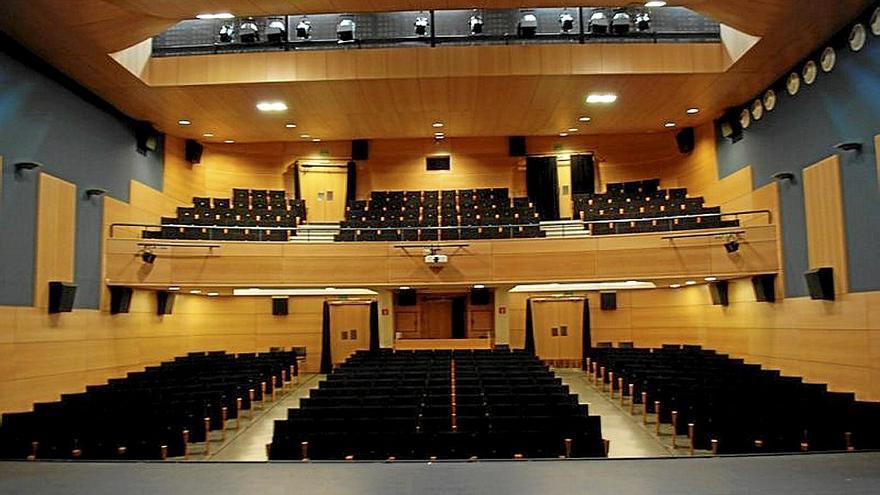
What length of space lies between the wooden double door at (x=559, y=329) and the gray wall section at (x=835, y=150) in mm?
5319

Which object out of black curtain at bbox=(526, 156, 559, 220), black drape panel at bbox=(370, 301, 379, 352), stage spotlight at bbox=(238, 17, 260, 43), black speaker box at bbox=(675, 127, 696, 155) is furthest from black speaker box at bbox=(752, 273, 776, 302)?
stage spotlight at bbox=(238, 17, 260, 43)

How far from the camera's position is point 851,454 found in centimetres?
509

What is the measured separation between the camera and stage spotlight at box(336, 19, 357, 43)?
10.9m

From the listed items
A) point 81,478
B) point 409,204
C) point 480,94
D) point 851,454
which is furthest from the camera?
point 409,204

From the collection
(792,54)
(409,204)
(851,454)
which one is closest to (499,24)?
(792,54)

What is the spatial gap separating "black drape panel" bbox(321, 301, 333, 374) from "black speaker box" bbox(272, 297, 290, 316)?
930mm

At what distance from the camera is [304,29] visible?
11.1m

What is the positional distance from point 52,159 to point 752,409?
1003 cm

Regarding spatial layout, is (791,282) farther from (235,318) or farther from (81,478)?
(235,318)

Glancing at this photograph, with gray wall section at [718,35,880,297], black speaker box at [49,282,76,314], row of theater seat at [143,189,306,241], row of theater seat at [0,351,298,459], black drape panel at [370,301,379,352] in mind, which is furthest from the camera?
black drape panel at [370,301,379,352]

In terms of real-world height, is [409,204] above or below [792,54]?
below

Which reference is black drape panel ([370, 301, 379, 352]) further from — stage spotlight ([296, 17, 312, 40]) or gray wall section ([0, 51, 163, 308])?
stage spotlight ([296, 17, 312, 40])

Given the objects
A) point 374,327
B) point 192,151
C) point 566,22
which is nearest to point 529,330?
point 374,327

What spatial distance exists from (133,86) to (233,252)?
3.22 meters
